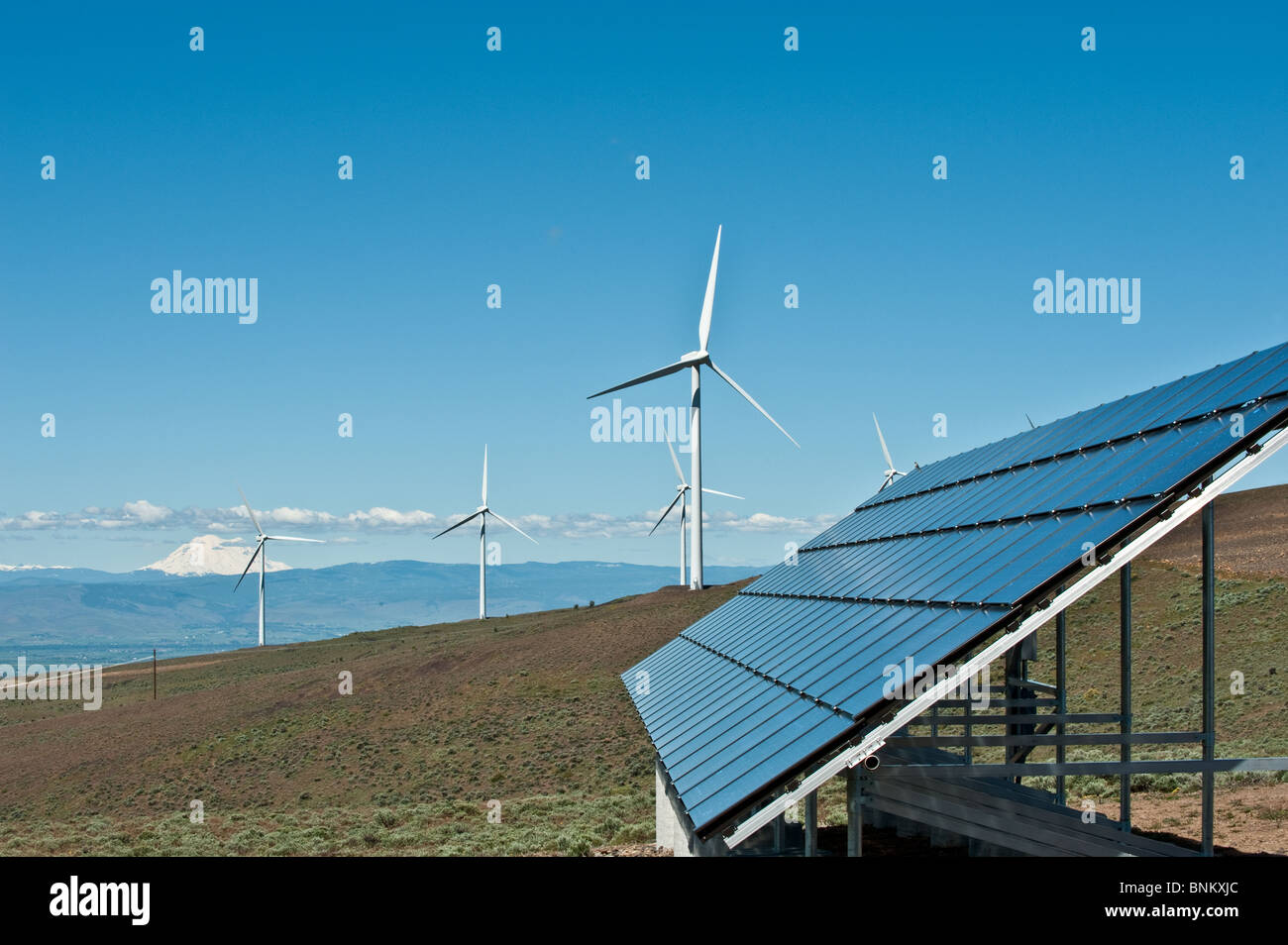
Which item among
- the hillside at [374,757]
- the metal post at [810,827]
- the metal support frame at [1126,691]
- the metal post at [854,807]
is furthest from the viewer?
the hillside at [374,757]

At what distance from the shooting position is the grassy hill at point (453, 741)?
3362cm

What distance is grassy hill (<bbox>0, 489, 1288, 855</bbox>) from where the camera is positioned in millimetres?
33625

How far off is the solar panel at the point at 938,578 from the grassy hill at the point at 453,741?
8393 millimetres

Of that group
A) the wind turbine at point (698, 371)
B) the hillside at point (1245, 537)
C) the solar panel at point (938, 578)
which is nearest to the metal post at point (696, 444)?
the wind turbine at point (698, 371)

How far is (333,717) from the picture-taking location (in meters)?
66.7

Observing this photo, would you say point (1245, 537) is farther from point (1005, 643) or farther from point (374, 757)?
point (1005, 643)

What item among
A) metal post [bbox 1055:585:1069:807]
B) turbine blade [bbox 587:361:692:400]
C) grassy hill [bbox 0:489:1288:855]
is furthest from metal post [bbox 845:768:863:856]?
turbine blade [bbox 587:361:692:400]

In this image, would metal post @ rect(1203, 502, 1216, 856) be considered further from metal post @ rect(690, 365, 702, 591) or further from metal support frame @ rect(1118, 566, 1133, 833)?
metal post @ rect(690, 365, 702, 591)

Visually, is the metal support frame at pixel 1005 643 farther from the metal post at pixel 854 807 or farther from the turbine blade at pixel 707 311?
the turbine blade at pixel 707 311
